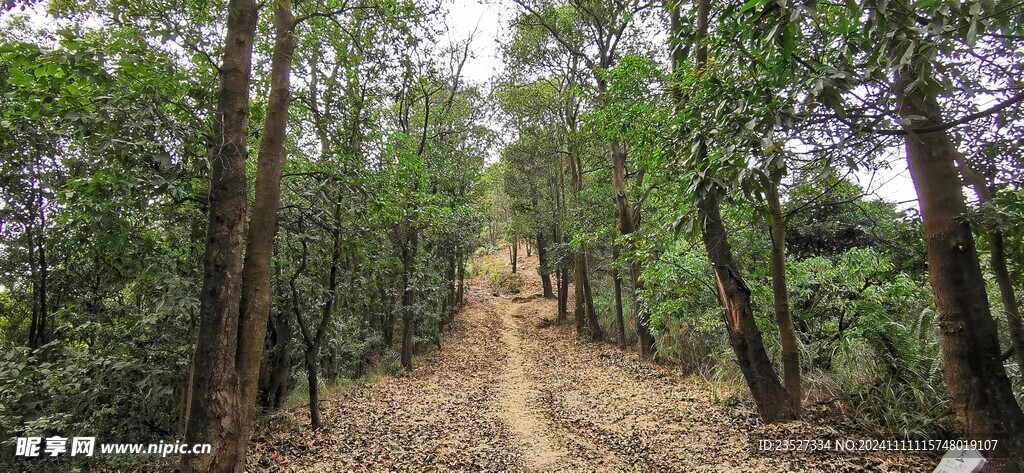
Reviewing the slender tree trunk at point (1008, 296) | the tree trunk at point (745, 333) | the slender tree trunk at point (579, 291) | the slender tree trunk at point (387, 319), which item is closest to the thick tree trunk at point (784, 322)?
the tree trunk at point (745, 333)

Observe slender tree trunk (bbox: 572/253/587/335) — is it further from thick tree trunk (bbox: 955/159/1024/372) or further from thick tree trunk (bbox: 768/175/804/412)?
thick tree trunk (bbox: 955/159/1024/372)

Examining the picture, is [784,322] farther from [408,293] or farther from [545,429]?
[408,293]

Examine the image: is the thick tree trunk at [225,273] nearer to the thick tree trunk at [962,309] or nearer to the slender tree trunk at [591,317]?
the thick tree trunk at [962,309]

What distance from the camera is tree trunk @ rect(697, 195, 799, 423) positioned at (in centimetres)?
525

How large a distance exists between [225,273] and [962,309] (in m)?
6.22

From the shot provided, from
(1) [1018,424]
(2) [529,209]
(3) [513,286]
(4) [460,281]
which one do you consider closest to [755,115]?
(1) [1018,424]

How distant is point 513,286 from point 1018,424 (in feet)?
82.2

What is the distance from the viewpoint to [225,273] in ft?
11.8

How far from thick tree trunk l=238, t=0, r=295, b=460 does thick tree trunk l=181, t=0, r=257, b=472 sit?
347 millimetres

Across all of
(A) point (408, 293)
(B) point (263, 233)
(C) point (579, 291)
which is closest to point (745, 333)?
(B) point (263, 233)

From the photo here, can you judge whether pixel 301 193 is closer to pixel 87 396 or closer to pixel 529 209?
pixel 87 396

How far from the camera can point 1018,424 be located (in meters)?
3.25

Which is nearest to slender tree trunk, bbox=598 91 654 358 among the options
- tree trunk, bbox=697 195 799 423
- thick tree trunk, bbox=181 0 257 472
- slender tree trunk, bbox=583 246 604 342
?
slender tree trunk, bbox=583 246 604 342

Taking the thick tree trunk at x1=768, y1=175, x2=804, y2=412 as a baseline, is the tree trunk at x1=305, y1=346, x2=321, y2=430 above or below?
below
